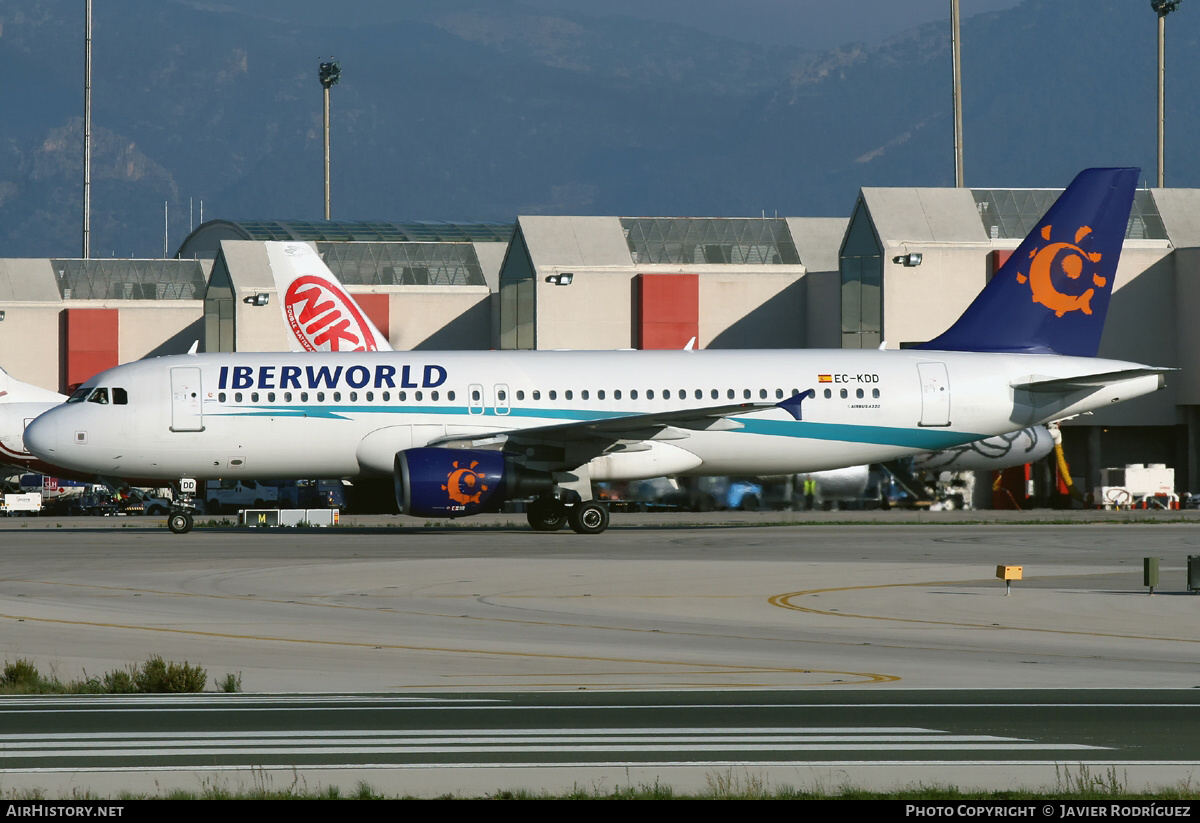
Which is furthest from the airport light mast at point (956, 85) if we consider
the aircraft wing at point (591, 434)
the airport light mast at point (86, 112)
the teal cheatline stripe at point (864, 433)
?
the airport light mast at point (86, 112)

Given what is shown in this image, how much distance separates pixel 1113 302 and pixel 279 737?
4894 cm

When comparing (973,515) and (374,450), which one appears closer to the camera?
(374,450)

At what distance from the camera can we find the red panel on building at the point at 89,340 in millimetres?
70562

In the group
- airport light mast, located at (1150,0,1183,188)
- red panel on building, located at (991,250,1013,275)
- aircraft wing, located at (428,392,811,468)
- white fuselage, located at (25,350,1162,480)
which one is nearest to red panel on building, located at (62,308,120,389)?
white fuselage, located at (25,350,1162,480)

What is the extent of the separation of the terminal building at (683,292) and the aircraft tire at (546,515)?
69.7 ft

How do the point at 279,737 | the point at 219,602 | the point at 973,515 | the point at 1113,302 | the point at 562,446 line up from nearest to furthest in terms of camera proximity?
the point at 279,737 < the point at 219,602 < the point at 562,446 < the point at 973,515 < the point at 1113,302

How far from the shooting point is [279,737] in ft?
35.4

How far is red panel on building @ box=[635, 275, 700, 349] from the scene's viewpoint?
59.1 metres

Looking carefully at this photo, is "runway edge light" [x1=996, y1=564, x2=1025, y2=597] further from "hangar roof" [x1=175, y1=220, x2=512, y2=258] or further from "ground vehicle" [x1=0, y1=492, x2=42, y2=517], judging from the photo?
"hangar roof" [x1=175, y1=220, x2=512, y2=258]

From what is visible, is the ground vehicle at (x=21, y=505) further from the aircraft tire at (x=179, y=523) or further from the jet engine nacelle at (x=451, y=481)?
the jet engine nacelle at (x=451, y=481)

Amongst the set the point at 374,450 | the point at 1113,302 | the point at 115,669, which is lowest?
the point at 115,669

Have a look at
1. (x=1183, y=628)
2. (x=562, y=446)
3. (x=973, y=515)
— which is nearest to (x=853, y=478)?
(x=973, y=515)

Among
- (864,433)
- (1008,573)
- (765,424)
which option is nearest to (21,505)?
(765,424)
